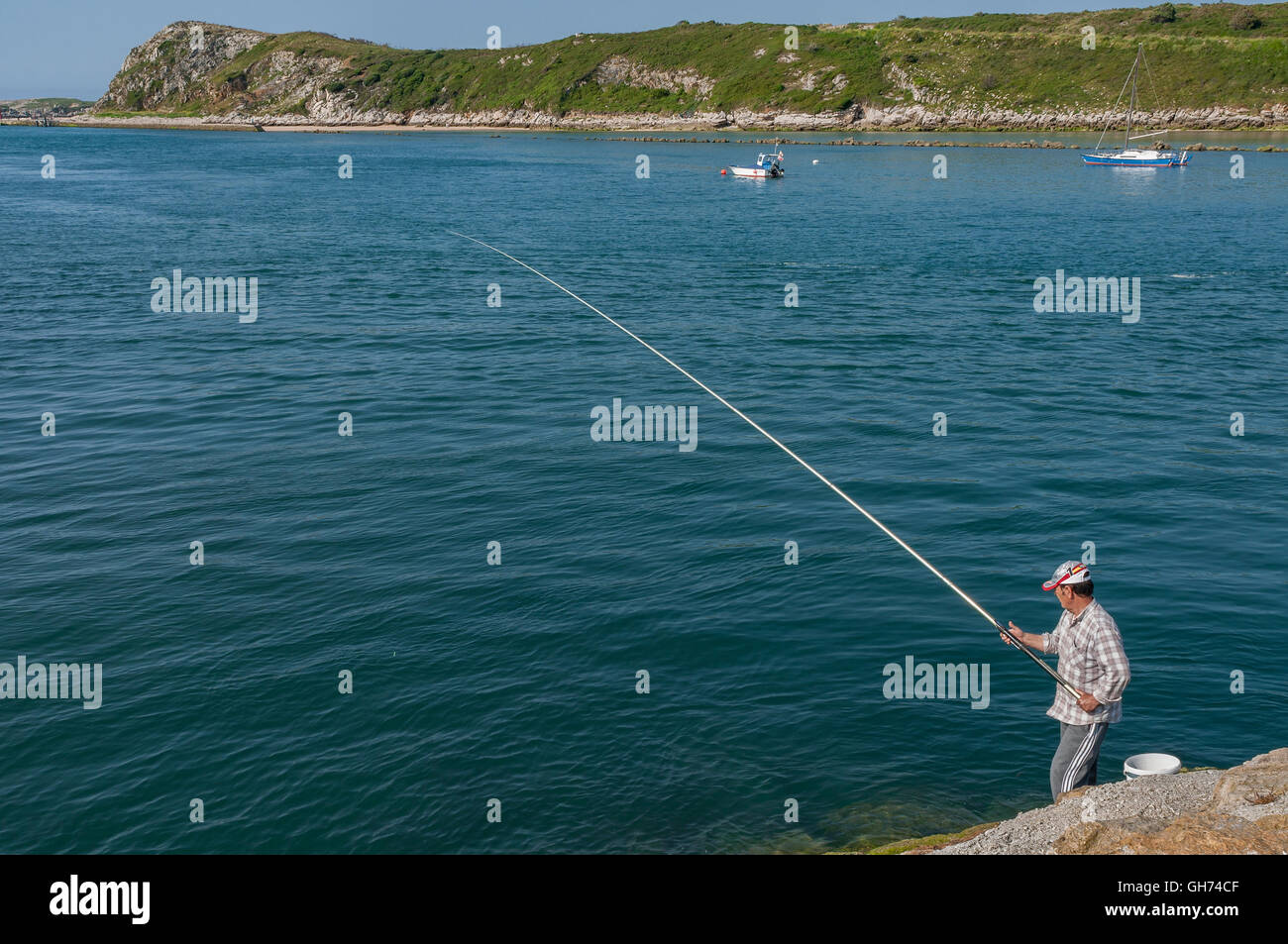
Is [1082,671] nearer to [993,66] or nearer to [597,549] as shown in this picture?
[597,549]

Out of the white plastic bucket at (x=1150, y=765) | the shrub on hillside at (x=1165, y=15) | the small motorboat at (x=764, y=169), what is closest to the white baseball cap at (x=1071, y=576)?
the white plastic bucket at (x=1150, y=765)

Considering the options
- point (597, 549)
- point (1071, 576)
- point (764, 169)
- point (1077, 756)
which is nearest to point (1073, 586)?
point (1071, 576)

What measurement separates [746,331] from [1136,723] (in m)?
22.5

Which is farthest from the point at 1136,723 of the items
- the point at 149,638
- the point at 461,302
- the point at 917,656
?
the point at 461,302

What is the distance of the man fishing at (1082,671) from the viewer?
31.0ft

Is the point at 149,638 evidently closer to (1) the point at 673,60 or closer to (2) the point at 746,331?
(2) the point at 746,331

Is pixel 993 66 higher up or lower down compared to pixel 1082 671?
higher up

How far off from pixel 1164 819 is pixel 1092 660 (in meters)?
1.77

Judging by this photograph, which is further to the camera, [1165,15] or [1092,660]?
[1165,15]

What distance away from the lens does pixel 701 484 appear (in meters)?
21.0

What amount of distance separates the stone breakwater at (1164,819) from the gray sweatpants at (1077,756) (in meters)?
0.34

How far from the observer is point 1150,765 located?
1034 centimetres

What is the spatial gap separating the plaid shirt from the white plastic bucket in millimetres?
775

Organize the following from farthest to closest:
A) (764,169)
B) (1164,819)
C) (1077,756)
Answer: (764,169)
(1077,756)
(1164,819)
